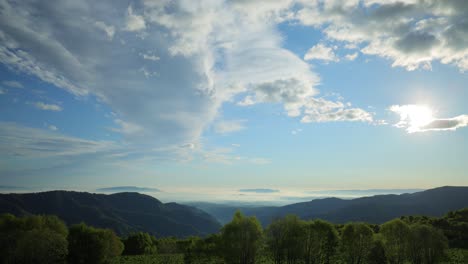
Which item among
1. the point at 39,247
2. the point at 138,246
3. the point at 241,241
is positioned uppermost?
the point at 241,241

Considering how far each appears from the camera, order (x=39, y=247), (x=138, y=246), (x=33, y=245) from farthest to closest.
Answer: (x=138, y=246)
(x=39, y=247)
(x=33, y=245)

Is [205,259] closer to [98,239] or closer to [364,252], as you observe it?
[98,239]

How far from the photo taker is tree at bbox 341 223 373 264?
73.2m

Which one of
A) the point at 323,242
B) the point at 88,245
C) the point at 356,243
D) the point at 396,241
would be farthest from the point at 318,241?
the point at 88,245

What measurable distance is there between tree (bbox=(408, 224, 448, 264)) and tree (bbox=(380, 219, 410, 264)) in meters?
1.33

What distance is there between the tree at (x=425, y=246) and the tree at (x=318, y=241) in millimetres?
17336

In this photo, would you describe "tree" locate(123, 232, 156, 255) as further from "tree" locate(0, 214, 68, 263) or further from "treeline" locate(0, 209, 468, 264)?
"tree" locate(0, 214, 68, 263)

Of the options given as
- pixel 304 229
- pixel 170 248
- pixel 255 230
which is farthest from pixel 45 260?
pixel 304 229

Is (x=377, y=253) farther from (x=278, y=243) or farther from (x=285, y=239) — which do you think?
(x=278, y=243)

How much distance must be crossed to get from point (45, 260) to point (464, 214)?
7084 inches

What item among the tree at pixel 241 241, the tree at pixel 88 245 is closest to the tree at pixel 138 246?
the tree at pixel 88 245

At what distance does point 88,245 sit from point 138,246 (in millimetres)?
56518

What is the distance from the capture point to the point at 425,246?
229ft

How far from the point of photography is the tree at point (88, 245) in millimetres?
79500
